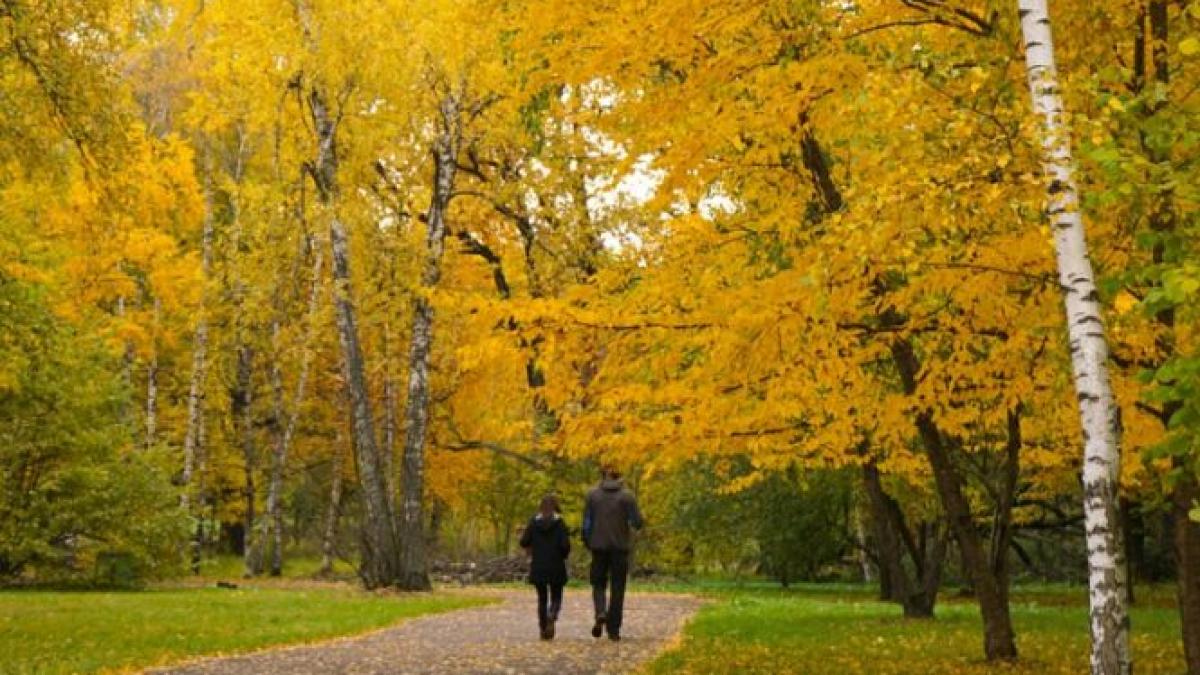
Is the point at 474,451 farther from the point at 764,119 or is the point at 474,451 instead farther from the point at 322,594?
the point at 764,119

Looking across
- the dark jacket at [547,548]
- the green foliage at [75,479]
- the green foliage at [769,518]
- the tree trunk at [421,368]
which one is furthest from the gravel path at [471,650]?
the green foliage at [769,518]

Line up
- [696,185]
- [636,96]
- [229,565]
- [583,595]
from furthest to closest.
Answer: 1. [229,565]
2. [583,595]
3. [636,96]
4. [696,185]

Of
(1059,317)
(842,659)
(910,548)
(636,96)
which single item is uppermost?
(636,96)

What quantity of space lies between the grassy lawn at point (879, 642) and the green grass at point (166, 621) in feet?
15.6

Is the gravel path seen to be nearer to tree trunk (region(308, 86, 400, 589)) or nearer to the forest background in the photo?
the forest background

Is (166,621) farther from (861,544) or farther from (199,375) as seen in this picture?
(861,544)

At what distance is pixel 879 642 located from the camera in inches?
544

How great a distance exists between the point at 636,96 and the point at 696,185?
1301mm

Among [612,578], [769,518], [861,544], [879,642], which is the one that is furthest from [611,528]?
[861,544]

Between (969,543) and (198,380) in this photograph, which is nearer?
(969,543)

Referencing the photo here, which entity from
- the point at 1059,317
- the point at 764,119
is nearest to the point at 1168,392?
the point at 1059,317

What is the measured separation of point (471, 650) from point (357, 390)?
12.6m

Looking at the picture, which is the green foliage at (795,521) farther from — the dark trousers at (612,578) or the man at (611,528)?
the man at (611,528)

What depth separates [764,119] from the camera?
940 cm
